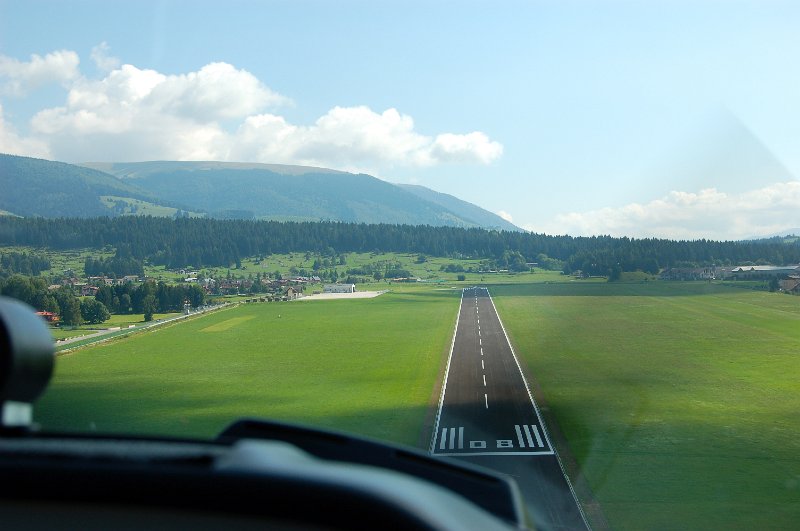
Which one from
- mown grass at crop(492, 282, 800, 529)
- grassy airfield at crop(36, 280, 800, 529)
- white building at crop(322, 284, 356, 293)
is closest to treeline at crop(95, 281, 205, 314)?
grassy airfield at crop(36, 280, 800, 529)

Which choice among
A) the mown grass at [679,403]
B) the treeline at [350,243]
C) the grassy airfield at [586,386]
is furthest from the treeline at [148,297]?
the mown grass at [679,403]

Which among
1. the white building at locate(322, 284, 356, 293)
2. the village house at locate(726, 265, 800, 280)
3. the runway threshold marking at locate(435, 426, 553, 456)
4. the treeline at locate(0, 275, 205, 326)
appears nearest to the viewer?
the runway threshold marking at locate(435, 426, 553, 456)

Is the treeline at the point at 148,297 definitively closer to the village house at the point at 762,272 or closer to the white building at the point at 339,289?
the white building at the point at 339,289

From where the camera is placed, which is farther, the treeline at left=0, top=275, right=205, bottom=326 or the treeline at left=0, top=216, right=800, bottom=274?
the treeline at left=0, top=216, right=800, bottom=274

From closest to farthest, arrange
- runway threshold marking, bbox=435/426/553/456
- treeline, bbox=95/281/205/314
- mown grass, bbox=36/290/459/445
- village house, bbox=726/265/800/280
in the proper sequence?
runway threshold marking, bbox=435/426/553/456 < mown grass, bbox=36/290/459/445 < treeline, bbox=95/281/205/314 < village house, bbox=726/265/800/280

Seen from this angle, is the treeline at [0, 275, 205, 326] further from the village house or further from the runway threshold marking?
the village house

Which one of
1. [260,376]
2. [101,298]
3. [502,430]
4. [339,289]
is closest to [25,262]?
[101,298]

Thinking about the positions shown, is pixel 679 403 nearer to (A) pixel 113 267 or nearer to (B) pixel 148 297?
(B) pixel 148 297
